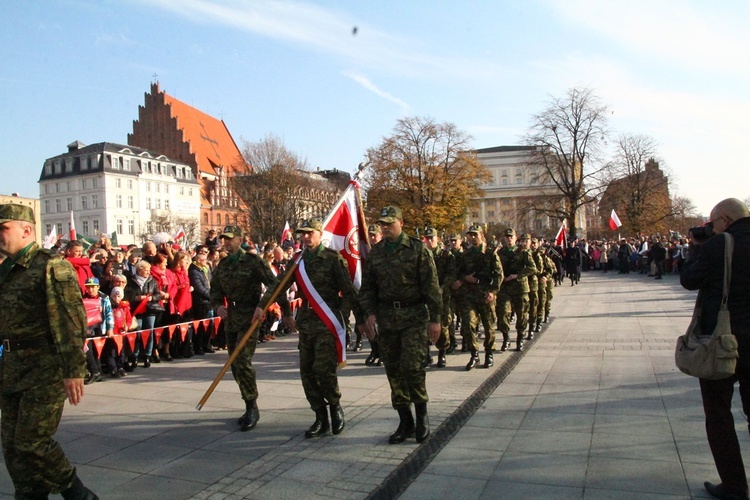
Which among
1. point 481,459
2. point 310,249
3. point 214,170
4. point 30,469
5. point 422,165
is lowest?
point 481,459

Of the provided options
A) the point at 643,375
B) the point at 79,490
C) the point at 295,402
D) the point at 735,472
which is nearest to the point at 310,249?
the point at 295,402

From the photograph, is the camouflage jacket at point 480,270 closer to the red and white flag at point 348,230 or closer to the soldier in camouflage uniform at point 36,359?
the red and white flag at point 348,230

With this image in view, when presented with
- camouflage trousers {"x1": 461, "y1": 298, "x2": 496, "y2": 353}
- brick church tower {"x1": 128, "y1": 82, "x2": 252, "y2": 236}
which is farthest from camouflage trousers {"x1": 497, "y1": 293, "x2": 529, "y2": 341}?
brick church tower {"x1": 128, "y1": 82, "x2": 252, "y2": 236}

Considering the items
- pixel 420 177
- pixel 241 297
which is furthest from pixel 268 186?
pixel 241 297

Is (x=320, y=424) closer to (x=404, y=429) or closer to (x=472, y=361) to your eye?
(x=404, y=429)

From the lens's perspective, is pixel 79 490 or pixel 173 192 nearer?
pixel 79 490

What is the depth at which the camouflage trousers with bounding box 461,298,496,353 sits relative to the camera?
31.3ft

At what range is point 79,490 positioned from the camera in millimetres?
4094

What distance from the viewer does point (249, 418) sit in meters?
6.33

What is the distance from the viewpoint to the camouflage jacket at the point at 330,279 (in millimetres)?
6105

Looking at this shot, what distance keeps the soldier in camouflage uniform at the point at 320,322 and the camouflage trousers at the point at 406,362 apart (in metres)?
0.54

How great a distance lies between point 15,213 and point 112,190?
83582mm

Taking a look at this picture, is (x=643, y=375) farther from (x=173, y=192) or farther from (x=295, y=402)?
(x=173, y=192)

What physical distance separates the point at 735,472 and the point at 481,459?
185cm
